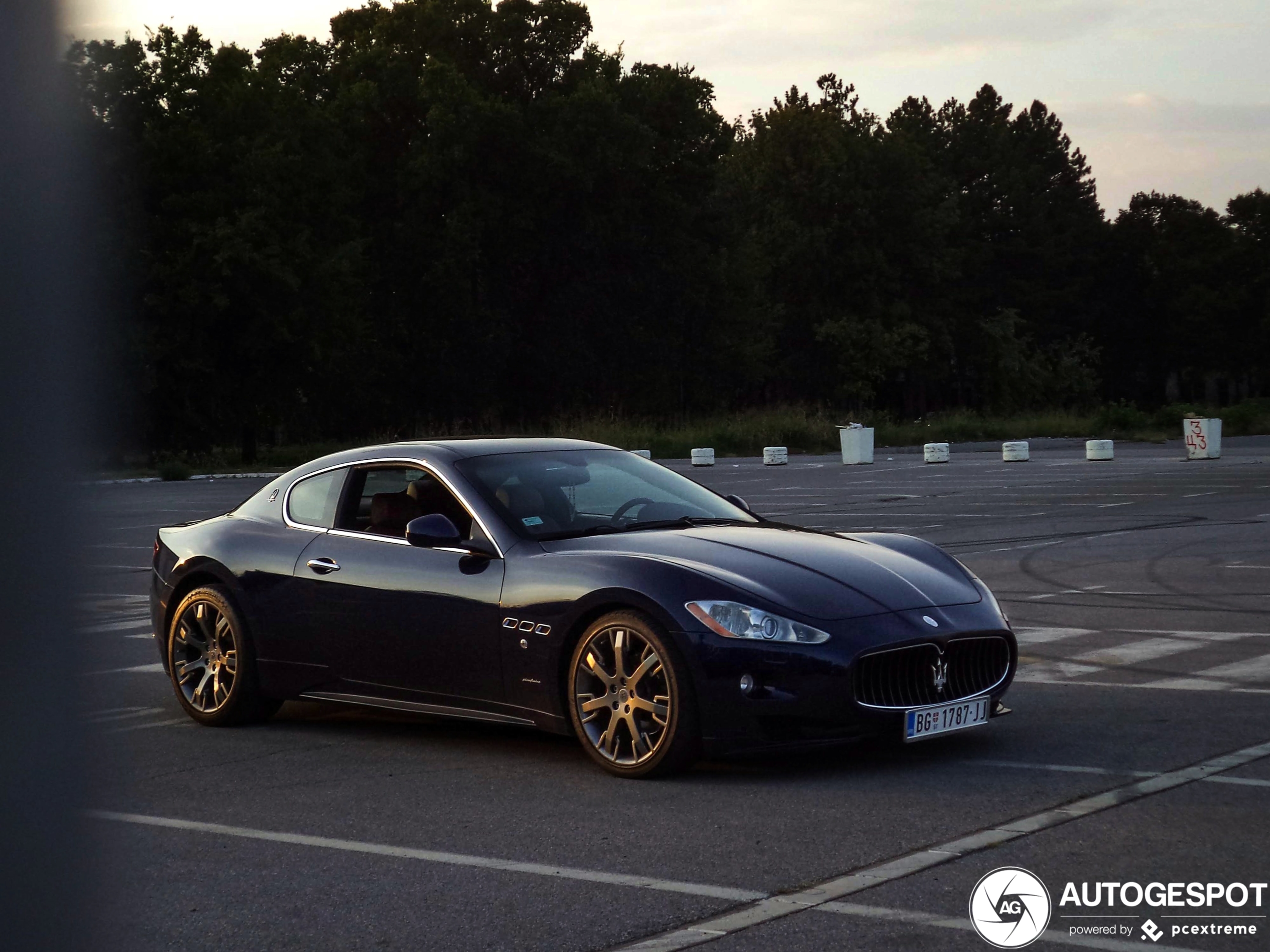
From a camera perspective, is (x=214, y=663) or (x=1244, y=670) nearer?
(x=214, y=663)

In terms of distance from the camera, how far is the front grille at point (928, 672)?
22.5 ft

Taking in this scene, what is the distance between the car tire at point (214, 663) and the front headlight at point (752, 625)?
287cm

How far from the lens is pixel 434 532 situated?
25.5ft

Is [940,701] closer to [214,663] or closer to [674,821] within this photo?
[674,821]

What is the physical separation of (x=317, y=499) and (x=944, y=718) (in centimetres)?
349

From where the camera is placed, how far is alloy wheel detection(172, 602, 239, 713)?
8.78m

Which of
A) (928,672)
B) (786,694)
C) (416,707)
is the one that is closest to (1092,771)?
(928,672)

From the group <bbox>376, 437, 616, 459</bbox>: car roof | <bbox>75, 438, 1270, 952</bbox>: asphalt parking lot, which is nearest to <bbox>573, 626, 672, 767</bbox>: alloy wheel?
<bbox>75, 438, 1270, 952</bbox>: asphalt parking lot

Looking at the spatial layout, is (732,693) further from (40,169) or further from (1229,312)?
(1229,312)

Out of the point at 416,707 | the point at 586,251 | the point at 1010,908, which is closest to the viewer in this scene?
the point at 1010,908

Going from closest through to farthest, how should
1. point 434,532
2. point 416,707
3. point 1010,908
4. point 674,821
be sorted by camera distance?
point 1010,908, point 674,821, point 434,532, point 416,707

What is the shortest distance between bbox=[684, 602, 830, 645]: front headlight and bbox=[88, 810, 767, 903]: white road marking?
1559 mm

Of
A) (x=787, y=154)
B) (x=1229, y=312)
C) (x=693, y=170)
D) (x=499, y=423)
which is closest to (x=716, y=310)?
(x=693, y=170)

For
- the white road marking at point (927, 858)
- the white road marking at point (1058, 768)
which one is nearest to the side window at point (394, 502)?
the white road marking at point (1058, 768)
